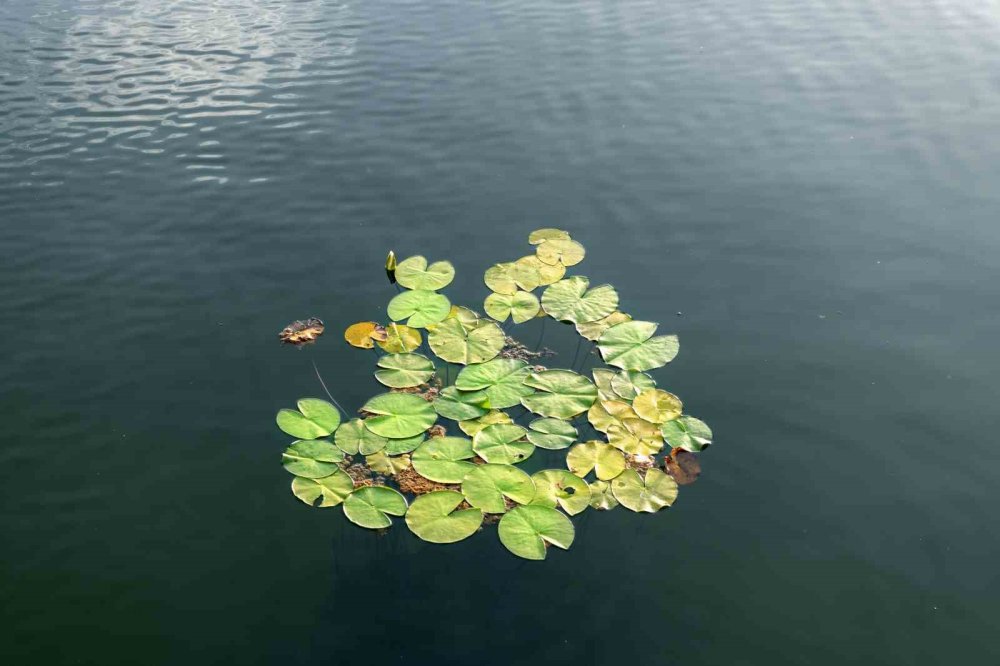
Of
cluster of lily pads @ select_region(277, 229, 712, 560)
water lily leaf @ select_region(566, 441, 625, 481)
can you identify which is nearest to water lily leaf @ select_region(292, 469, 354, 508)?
cluster of lily pads @ select_region(277, 229, 712, 560)

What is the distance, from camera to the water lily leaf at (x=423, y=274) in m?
4.82

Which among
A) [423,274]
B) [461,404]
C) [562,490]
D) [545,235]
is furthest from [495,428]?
[545,235]

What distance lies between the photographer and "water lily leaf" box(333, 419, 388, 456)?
12.7 feet

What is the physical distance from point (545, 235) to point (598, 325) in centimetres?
91

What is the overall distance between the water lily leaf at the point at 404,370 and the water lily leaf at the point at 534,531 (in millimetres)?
962

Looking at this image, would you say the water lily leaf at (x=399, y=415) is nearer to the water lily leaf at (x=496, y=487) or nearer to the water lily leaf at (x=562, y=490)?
the water lily leaf at (x=496, y=487)

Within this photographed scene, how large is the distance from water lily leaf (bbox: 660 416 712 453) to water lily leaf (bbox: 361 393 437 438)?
1096 mm

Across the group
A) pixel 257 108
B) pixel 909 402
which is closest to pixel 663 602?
pixel 909 402

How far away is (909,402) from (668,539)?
5.10ft

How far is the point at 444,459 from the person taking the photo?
3.78 m

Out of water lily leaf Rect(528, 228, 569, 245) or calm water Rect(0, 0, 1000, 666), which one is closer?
calm water Rect(0, 0, 1000, 666)

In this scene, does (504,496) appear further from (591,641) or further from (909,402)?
(909,402)

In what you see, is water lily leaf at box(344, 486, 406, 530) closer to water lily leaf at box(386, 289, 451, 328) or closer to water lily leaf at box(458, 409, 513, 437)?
water lily leaf at box(458, 409, 513, 437)

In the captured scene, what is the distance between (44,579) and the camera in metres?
3.51
